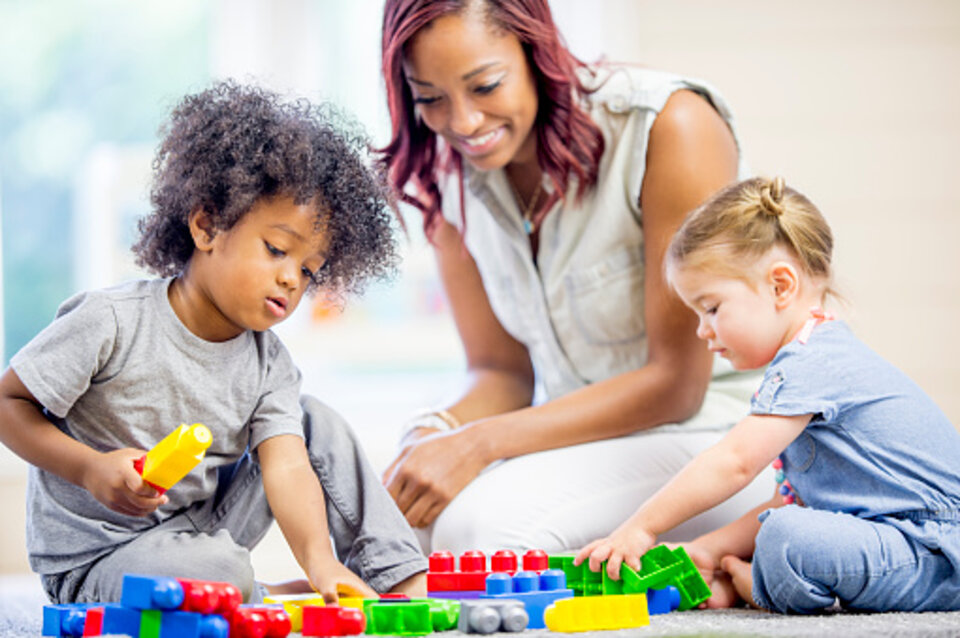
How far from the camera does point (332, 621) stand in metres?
0.99

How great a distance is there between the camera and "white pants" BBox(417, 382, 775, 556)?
1.47 metres

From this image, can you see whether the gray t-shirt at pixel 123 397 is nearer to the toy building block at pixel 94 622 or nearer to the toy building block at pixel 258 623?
the toy building block at pixel 94 622

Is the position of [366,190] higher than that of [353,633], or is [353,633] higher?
[366,190]

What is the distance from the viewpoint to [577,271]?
1.71 metres

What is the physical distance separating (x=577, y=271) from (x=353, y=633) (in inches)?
33.4

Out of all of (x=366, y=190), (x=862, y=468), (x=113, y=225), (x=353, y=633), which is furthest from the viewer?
(x=113, y=225)

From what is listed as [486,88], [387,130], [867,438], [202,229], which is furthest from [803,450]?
[387,130]

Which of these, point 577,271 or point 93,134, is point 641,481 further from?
point 93,134

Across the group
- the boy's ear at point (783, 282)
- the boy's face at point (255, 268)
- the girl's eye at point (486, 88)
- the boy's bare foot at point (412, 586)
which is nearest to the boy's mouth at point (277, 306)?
the boy's face at point (255, 268)

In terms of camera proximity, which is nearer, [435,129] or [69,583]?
[69,583]

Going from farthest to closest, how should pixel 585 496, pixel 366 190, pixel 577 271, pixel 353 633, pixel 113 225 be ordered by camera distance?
pixel 113 225 → pixel 577 271 → pixel 585 496 → pixel 366 190 → pixel 353 633

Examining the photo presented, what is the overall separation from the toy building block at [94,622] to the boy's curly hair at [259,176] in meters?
0.47

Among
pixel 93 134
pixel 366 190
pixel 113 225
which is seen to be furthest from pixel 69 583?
pixel 93 134

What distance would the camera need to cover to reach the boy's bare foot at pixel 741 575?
129 cm
